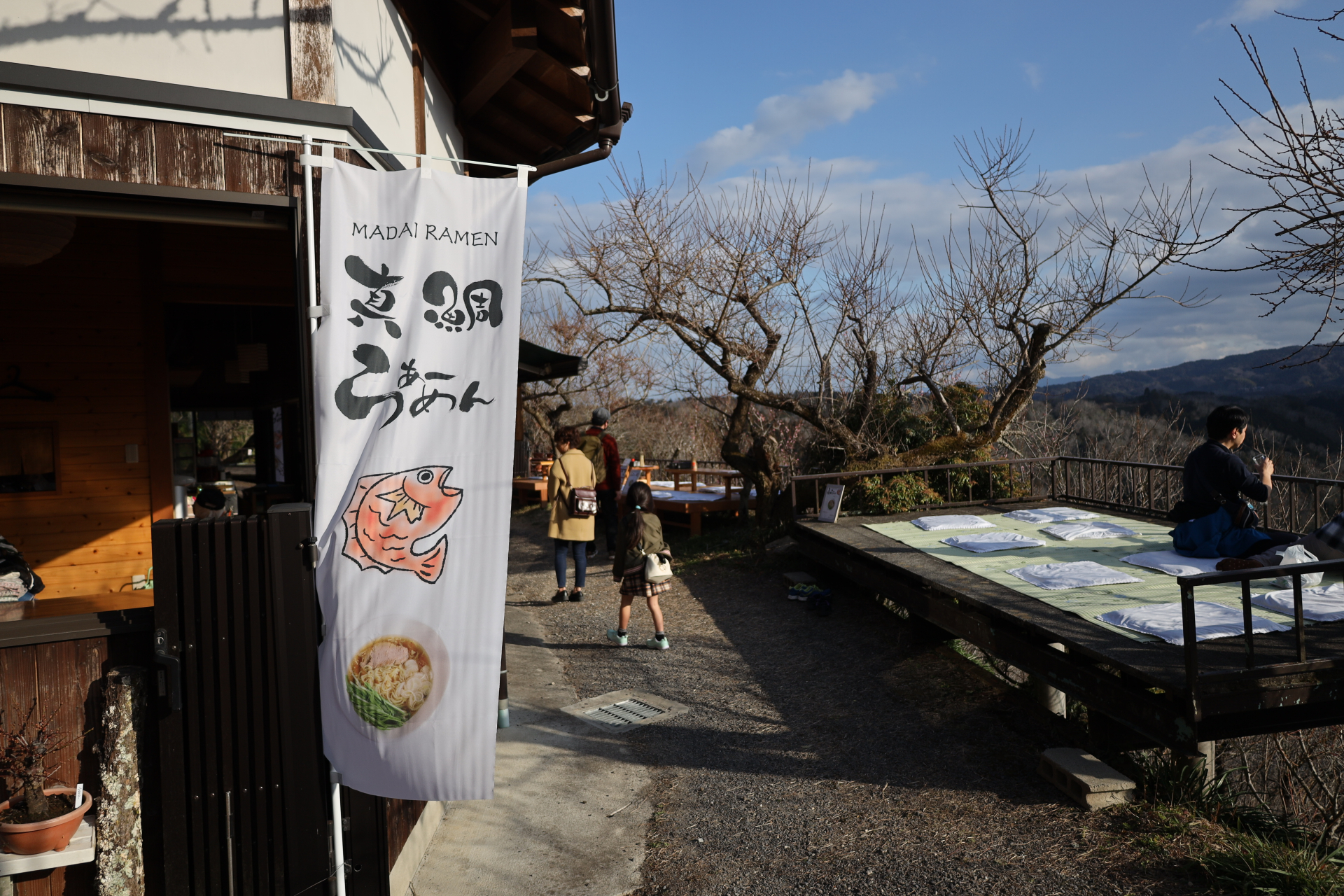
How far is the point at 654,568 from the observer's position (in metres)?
7.61

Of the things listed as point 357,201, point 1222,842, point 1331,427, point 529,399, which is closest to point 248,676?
point 357,201

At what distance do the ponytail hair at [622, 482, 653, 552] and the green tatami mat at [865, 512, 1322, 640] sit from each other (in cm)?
273

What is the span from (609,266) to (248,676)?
9929 millimetres

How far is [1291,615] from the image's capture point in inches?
193

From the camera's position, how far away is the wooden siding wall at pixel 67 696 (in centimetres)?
321

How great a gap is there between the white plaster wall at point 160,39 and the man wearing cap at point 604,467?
22.2 feet

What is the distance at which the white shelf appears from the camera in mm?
3064

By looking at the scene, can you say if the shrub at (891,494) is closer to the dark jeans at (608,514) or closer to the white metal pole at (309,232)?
the dark jeans at (608,514)

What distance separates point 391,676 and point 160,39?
9.58 feet

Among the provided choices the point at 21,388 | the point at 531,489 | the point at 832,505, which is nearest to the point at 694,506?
the point at 832,505

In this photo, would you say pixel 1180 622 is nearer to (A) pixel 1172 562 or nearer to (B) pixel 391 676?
(A) pixel 1172 562

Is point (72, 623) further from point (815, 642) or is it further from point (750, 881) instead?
point (815, 642)

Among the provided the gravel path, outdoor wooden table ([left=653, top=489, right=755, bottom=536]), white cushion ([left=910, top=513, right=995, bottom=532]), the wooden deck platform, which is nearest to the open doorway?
the gravel path

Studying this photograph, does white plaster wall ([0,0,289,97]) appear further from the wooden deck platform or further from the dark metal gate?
the wooden deck platform
